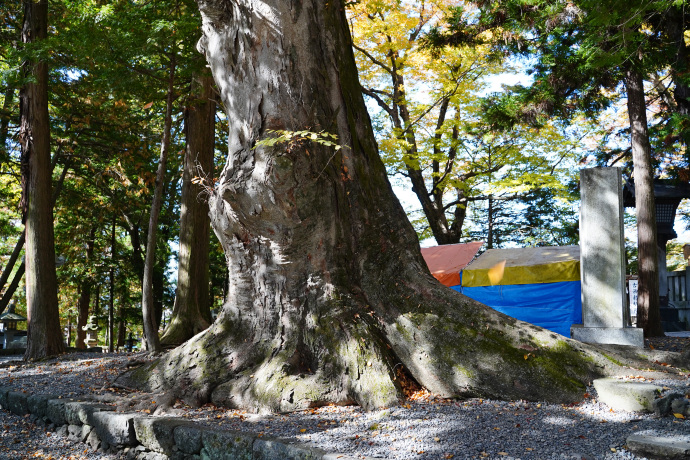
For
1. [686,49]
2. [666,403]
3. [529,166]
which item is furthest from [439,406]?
[529,166]

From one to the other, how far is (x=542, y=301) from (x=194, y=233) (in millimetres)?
7486

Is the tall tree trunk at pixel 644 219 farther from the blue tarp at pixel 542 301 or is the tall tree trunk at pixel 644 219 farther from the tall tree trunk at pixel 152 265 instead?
the tall tree trunk at pixel 152 265

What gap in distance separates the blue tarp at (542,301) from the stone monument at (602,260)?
4.76 metres

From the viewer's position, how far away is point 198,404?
4934 millimetres

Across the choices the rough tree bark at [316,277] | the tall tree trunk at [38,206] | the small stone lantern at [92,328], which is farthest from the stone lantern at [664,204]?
the small stone lantern at [92,328]

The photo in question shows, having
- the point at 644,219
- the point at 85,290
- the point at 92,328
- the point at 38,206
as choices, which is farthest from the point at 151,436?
the point at 85,290

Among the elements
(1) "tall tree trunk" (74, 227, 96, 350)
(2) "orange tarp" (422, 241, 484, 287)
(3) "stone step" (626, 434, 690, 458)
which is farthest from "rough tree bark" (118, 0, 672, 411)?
(1) "tall tree trunk" (74, 227, 96, 350)

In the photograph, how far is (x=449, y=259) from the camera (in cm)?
1295

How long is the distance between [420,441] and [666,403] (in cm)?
174

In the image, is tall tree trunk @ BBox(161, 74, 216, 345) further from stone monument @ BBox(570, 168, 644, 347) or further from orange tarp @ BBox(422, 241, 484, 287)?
stone monument @ BBox(570, 168, 644, 347)

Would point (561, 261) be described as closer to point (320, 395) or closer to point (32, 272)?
point (320, 395)

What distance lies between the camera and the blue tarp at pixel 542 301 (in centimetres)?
1100

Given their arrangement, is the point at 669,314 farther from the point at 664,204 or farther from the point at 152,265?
the point at 152,265

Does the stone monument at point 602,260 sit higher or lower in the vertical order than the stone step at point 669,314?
higher
